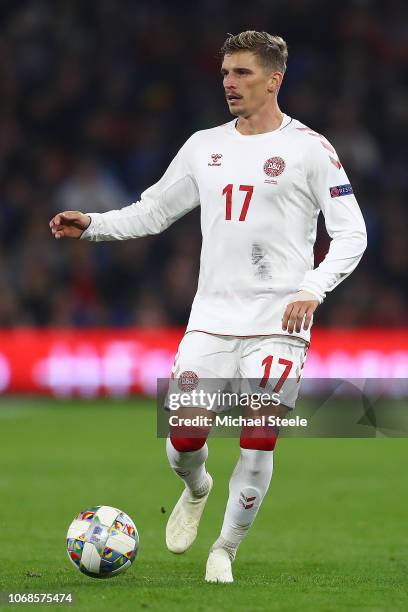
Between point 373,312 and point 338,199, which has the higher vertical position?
point 338,199

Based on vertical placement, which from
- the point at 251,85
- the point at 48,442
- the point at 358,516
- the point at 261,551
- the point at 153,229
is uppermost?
the point at 251,85

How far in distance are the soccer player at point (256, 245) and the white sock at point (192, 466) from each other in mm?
18

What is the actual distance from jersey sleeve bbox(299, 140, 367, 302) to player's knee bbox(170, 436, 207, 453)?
2.81 ft

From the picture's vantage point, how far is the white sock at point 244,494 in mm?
5641

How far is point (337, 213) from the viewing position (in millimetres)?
5648

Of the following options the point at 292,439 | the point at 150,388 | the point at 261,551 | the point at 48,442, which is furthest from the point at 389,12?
the point at 261,551

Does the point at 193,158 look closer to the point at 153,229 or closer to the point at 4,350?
the point at 153,229

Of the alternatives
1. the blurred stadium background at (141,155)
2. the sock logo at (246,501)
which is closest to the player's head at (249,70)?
the sock logo at (246,501)

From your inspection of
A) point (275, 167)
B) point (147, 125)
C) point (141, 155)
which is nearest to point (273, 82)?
point (275, 167)

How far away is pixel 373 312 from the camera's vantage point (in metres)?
15.7

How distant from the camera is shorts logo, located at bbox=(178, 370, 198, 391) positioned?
5707 millimetres

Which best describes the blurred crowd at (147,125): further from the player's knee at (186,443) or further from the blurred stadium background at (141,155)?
the player's knee at (186,443)

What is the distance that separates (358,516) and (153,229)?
285 cm

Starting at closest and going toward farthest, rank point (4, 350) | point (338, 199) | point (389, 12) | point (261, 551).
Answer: point (338, 199) < point (261, 551) < point (4, 350) < point (389, 12)
